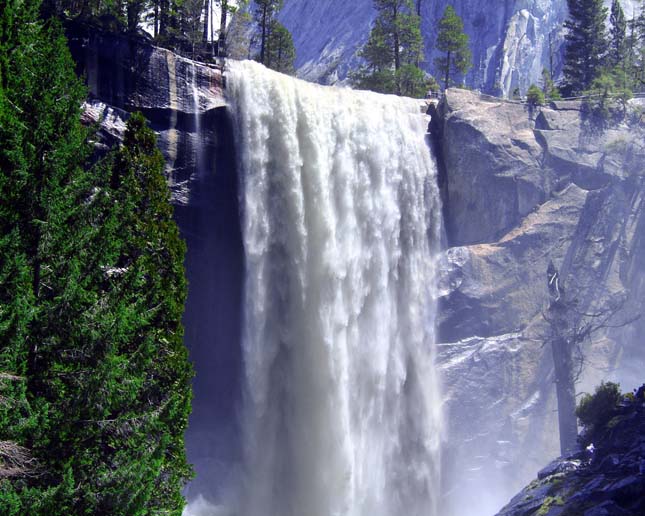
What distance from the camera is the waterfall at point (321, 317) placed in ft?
104

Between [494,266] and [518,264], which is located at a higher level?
[518,264]

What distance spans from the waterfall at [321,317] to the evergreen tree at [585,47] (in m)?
24.6

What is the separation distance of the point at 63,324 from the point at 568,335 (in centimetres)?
2851

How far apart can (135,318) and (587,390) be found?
31291 mm

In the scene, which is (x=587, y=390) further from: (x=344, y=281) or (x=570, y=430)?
(x=344, y=281)

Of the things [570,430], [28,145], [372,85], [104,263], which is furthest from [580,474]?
[372,85]

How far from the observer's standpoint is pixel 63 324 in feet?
45.4

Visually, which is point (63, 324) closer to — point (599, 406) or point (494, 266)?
point (599, 406)

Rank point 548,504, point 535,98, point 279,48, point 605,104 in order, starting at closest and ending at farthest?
point 548,504 < point 535,98 < point 605,104 < point 279,48

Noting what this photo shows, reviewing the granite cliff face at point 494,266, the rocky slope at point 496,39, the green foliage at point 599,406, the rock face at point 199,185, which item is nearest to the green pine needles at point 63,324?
the rock face at point 199,185

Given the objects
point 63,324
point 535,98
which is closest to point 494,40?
point 535,98

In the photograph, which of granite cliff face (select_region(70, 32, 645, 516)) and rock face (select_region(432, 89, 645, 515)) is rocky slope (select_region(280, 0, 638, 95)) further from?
granite cliff face (select_region(70, 32, 645, 516))

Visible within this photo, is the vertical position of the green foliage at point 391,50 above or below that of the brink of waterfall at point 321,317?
above

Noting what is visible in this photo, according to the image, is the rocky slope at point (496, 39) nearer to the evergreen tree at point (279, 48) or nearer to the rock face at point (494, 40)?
the rock face at point (494, 40)
